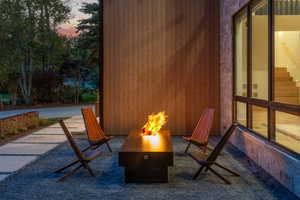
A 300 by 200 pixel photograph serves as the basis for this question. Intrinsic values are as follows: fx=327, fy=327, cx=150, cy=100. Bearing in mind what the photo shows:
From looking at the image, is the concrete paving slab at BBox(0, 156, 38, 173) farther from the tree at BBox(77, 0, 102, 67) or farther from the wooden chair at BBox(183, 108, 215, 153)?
the tree at BBox(77, 0, 102, 67)

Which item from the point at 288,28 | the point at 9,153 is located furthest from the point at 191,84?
the point at 9,153

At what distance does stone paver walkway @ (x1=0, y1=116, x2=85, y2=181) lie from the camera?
5.41 m

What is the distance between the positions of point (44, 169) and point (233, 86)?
4530 mm

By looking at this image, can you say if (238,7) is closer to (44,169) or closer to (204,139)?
(204,139)

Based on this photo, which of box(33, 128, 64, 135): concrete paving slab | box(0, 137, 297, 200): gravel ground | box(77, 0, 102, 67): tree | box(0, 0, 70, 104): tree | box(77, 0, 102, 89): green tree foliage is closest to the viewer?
box(0, 137, 297, 200): gravel ground

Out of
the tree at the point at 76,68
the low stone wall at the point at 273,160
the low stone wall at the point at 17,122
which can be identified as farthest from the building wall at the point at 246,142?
the tree at the point at 76,68

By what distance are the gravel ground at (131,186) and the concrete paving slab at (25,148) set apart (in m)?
1.12

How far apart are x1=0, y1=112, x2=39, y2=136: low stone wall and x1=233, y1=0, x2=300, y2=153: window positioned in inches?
232

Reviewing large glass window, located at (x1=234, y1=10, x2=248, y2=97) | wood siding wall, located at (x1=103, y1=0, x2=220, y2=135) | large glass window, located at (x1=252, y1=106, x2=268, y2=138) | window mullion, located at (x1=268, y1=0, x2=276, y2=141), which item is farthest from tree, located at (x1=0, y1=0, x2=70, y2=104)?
window mullion, located at (x1=268, y1=0, x2=276, y2=141)

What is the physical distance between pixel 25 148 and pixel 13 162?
Answer: 131cm

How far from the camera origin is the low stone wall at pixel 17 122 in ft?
28.3

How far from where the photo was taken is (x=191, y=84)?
8.78 m

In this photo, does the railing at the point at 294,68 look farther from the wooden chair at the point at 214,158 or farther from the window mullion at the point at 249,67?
the wooden chair at the point at 214,158

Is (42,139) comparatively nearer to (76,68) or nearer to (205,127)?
(205,127)
